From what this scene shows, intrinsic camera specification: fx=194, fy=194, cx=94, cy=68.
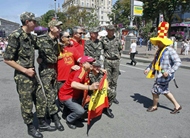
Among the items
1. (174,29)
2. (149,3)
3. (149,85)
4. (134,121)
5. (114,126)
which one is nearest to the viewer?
(114,126)

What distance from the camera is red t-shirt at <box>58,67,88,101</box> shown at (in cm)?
319

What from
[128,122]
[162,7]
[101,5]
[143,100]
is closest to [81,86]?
[128,122]

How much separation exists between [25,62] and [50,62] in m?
0.51

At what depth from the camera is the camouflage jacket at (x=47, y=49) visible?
320cm

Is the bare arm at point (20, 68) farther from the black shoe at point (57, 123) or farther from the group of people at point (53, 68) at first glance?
the black shoe at point (57, 123)

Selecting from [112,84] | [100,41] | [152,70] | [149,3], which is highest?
[149,3]

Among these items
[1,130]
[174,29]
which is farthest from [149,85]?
[174,29]

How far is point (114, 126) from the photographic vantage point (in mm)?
3531

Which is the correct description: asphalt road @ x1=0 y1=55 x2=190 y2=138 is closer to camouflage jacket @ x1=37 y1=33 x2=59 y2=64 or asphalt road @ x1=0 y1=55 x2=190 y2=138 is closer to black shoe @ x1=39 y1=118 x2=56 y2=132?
black shoe @ x1=39 y1=118 x2=56 y2=132

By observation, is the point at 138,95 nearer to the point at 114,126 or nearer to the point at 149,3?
the point at 114,126

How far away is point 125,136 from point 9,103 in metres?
3.00

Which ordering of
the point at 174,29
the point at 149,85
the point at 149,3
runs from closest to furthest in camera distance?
the point at 149,85, the point at 149,3, the point at 174,29

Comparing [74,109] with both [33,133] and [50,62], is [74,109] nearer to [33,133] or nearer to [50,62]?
[33,133]

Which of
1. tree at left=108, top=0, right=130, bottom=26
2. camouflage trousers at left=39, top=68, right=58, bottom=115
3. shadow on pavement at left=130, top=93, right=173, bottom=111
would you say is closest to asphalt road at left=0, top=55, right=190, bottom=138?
shadow on pavement at left=130, top=93, right=173, bottom=111
